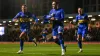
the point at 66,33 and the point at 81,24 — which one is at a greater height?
the point at 81,24

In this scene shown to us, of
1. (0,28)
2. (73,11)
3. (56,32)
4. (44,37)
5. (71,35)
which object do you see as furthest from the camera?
(73,11)

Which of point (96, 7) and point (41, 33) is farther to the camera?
point (96, 7)

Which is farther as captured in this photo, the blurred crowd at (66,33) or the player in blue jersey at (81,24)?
the blurred crowd at (66,33)

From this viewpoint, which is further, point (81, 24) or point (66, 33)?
point (66, 33)

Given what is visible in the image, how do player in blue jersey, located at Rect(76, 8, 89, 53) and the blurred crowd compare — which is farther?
the blurred crowd

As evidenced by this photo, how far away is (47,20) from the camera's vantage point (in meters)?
17.7

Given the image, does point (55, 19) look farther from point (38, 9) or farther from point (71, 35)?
point (38, 9)

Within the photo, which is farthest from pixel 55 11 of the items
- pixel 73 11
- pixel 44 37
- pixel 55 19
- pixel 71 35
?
pixel 73 11

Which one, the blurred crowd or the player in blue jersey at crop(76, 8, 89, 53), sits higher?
the player in blue jersey at crop(76, 8, 89, 53)

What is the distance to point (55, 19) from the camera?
17.3 m

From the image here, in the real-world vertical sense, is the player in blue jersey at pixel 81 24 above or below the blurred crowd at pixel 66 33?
above

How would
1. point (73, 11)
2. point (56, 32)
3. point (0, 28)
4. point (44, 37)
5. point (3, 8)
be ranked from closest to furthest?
point (56, 32) < point (44, 37) < point (0, 28) < point (73, 11) < point (3, 8)

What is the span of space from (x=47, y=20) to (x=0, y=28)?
130 ft

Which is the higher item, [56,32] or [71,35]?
[56,32]
